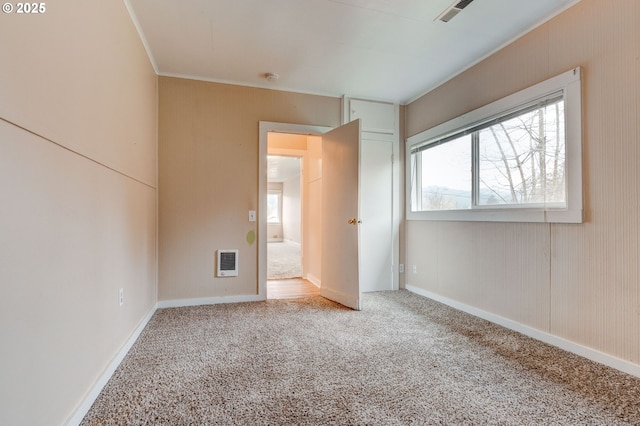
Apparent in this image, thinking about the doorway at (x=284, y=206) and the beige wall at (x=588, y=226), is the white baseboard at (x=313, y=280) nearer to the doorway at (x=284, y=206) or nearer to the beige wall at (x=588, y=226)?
the beige wall at (x=588, y=226)

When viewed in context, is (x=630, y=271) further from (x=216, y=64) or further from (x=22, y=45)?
(x=216, y=64)

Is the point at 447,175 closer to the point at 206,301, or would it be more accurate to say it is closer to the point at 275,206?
the point at 206,301

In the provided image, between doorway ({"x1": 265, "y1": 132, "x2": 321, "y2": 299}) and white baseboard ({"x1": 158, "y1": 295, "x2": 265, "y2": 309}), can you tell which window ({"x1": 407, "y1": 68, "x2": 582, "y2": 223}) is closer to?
doorway ({"x1": 265, "y1": 132, "x2": 321, "y2": 299})

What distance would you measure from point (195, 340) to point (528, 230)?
279cm

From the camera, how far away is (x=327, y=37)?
2607 mm

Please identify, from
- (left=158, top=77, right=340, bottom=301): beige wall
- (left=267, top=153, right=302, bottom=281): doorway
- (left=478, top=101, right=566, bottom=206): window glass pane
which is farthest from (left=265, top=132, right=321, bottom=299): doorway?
(left=478, top=101, right=566, bottom=206): window glass pane

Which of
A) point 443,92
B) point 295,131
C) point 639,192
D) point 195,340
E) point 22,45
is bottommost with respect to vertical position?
point 195,340

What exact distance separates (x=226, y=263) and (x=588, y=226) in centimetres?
323

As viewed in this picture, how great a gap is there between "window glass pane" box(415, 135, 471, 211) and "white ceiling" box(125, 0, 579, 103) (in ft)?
2.57

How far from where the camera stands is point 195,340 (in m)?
2.36

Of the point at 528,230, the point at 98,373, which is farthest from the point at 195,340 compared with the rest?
the point at 528,230

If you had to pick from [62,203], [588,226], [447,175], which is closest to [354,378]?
[62,203]

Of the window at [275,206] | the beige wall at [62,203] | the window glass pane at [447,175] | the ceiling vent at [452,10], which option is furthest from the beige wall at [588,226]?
the window at [275,206]

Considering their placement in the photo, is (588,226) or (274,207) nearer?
(588,226)
